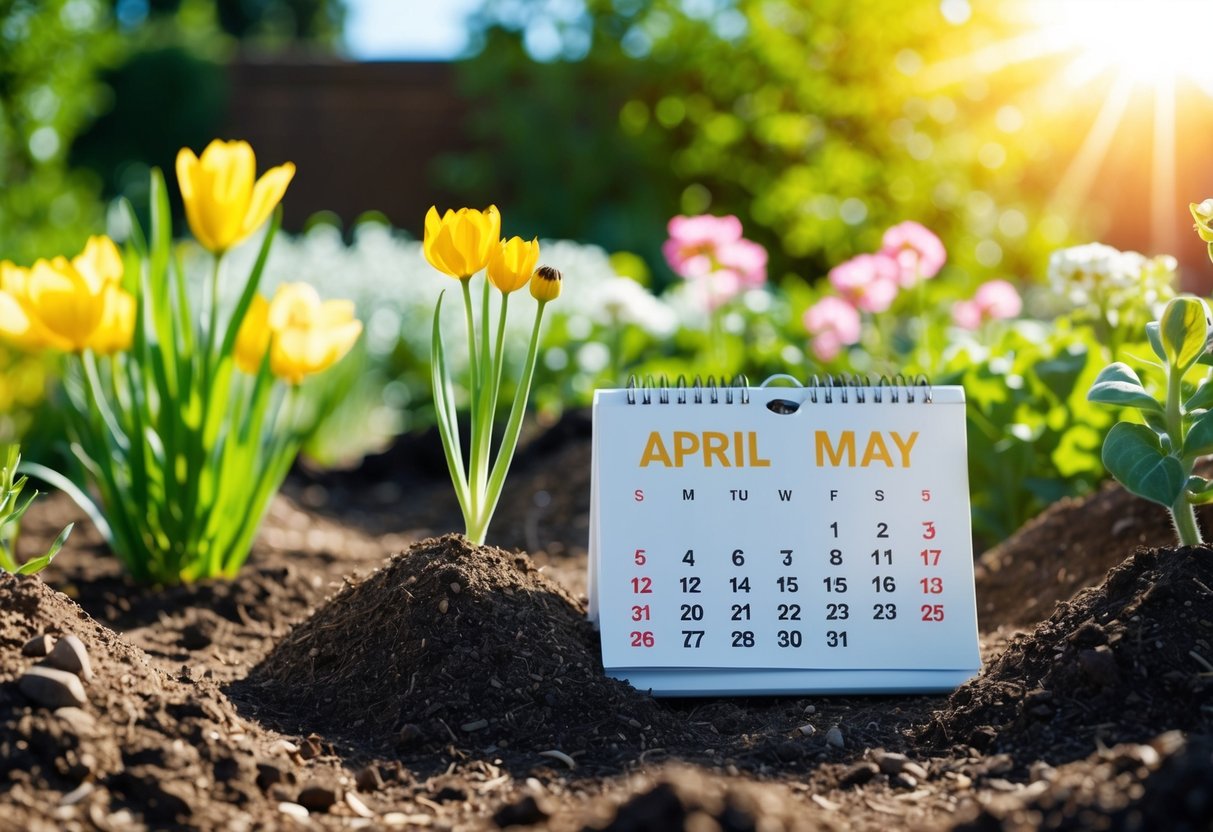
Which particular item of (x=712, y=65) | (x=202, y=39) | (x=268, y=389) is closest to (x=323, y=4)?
(x=202, y=39)

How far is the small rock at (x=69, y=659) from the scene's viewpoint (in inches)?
54.9

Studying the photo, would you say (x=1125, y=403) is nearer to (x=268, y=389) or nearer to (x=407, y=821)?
(x=407, y=821)

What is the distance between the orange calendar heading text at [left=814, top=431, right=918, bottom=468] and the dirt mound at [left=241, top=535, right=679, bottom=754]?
1.56ft

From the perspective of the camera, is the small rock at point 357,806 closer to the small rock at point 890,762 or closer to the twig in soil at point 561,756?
the twig in soil at point 561,756

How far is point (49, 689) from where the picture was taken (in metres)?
1.34

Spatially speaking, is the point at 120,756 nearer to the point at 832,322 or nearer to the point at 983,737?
the point at 983,737

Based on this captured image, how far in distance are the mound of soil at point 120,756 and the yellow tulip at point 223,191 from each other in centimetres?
99

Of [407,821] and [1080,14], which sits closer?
[407,821]

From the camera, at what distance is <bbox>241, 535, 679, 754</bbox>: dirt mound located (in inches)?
61.6

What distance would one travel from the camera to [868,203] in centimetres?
838

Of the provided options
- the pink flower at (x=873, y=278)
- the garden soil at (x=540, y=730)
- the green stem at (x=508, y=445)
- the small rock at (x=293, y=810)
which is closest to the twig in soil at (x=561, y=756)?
the garden soil at (x=540, y=730)

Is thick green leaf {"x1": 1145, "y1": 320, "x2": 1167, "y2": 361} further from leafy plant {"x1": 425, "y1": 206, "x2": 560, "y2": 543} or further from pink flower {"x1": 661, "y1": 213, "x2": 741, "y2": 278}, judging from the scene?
pink flower {"x1": 661, "y1": 213, "x2": 741, "y2": 278}

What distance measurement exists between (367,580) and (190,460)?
71 centimetres

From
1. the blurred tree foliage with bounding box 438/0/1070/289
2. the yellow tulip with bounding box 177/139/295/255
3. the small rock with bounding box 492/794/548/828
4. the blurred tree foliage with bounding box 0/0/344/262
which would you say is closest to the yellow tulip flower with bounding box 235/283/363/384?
the yellow tulip with bounding box 177/139/295/255
